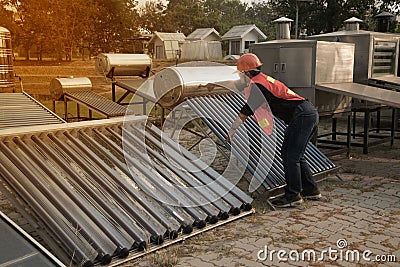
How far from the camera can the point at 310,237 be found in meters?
4.07

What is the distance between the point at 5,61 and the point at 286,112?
8.30 m

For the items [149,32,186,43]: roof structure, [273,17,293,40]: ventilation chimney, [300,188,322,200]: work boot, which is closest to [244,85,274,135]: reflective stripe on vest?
[300,188,322,200]: work boot

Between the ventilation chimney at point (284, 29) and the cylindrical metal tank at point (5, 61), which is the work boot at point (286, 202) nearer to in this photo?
the ventilation chimney at point (284, 29)

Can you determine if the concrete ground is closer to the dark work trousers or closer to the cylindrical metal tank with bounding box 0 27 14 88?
the dark work trousers

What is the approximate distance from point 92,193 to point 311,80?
4271 millimetres

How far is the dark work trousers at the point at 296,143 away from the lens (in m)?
4.80

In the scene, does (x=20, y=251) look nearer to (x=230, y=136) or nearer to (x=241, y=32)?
(x=230, y=136)

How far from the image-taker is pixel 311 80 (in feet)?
21.6

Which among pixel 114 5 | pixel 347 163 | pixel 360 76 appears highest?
pixel 114 5

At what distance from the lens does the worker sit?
15.6 ft

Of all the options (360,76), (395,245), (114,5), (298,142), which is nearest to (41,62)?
(114,5)

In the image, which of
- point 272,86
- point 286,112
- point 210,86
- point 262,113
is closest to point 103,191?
point 262,113

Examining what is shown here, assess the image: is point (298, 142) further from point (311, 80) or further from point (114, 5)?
point (114, 5)

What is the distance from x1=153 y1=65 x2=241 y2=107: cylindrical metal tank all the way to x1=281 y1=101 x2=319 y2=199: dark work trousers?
141 cm
